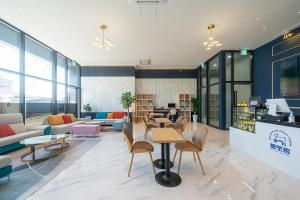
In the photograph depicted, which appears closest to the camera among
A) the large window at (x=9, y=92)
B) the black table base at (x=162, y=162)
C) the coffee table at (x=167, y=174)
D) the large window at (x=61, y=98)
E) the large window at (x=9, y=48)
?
the coffee table at (x=167, y=174)

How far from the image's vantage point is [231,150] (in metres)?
4.57

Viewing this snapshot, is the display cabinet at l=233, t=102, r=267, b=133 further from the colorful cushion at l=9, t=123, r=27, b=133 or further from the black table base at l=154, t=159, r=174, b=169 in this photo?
the colorful cushion at l=9, t=123, r=27, b=133

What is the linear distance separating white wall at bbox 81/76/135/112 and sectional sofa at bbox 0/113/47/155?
17.1 feet

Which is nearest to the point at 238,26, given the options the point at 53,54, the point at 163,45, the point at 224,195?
the point at 163,45

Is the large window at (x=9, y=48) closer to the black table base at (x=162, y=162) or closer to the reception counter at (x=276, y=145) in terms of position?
the black table base at (x=162, y=162)

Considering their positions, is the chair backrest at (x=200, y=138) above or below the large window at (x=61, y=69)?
below

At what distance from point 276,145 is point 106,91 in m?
9.38

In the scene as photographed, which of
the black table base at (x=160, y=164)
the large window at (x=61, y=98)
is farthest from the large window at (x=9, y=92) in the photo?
the black table base at (x=160, y=164)

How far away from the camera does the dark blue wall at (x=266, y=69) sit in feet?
17.9

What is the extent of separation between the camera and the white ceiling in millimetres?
3969

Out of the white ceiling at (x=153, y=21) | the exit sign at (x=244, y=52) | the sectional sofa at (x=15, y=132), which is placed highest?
the white ceiling at (x=153, y=21)

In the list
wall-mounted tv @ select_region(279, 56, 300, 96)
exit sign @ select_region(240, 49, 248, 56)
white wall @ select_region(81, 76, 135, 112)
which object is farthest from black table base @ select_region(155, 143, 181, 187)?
white wall @ select_region(81, 76, 135, 112)

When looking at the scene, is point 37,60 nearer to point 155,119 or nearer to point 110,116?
point 110,116

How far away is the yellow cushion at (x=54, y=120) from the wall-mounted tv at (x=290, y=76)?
9.08 m
